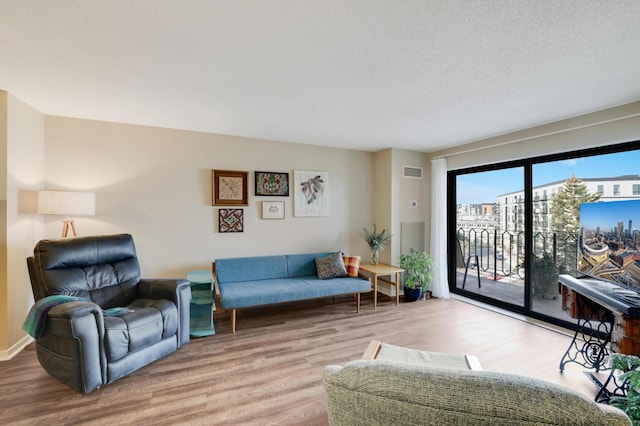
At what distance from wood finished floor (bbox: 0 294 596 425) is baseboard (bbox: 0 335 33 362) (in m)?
0.06

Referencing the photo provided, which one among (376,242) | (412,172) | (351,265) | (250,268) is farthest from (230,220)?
(412,172)

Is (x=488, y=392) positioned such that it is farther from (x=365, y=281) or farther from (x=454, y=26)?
(x=365, y=281)

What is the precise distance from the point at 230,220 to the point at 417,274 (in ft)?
9.46

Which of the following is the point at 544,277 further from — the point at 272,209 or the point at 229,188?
the point at 229,188

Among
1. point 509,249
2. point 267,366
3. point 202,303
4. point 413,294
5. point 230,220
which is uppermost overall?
point 230,220

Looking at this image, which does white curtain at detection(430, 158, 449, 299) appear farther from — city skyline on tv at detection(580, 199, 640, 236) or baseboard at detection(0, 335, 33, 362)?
baseboard at detection(0, 335, 33, 362)

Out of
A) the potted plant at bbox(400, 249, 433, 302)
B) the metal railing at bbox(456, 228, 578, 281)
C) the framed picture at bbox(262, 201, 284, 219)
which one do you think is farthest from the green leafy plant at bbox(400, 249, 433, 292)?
the framed picture at bbox(262, 201, 284, 219)

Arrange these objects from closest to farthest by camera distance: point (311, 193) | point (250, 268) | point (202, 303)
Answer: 1. point (202, 303)
2. point (250, 268)
3. point (311, 193)

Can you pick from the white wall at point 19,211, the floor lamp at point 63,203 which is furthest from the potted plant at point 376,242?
the white wall at point 19,211

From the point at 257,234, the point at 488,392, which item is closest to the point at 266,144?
the point at 257,234

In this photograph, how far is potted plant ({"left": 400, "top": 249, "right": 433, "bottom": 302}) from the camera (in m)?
4.26

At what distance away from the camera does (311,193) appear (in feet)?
14.4

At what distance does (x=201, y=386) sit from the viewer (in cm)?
216

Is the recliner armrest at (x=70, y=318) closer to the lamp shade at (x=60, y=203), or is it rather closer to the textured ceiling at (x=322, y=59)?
the lamp shade at (x=60, y=203)
